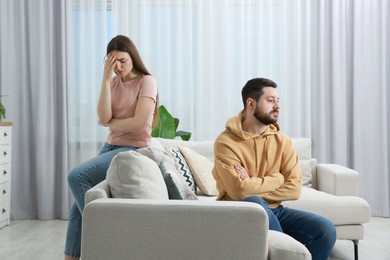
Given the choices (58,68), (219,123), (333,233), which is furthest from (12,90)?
(333,233)

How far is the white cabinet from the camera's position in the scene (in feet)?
15.2

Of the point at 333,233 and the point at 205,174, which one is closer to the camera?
the point at 333,233

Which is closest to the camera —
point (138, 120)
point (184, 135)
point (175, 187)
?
point (175, 187)

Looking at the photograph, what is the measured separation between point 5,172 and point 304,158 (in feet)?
7.96

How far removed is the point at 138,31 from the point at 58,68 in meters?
0.79

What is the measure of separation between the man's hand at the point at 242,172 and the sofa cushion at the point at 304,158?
5.45ft

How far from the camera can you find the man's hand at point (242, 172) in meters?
2.51

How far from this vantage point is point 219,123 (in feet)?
17.0

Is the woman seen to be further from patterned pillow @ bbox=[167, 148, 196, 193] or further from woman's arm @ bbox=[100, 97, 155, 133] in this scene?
patterned pillow @ bbox=[167, 148, 196, 193]

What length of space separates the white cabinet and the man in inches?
101

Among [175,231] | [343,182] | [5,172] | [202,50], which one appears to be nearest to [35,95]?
[5,172]

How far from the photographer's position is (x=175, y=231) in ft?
6.21

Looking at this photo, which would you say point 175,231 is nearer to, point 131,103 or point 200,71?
point 131,103

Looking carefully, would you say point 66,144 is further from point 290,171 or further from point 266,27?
point 290,171
